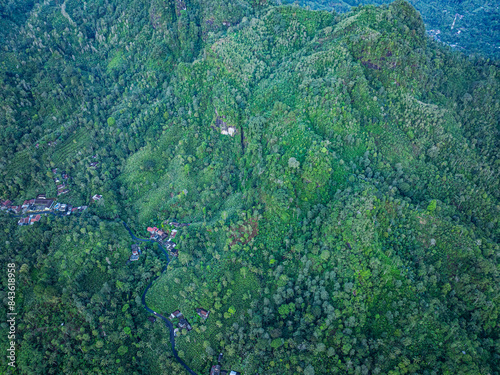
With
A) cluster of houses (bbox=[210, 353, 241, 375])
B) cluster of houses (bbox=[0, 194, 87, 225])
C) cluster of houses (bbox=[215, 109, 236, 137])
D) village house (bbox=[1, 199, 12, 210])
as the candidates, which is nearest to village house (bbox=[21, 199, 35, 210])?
cluster of houses (bbox=[0, 194, 87, 225])

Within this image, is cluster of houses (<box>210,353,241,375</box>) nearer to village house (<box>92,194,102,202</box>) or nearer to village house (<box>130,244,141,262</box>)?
village house (<box>130,244,141,262</box>)

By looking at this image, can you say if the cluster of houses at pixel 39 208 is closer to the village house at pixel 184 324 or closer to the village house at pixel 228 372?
the village house at pixel 184 324

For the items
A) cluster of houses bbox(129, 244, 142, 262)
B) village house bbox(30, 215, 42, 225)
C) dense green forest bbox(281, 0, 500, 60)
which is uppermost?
dense green forest bbox(281, 0, 500, 60)

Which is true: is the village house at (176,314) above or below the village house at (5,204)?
below

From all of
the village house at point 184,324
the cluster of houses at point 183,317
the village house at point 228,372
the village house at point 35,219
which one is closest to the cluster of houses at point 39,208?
the village house at point 35,219

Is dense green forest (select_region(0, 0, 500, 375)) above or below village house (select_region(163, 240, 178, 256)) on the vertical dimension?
above

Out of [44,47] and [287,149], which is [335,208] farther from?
[44,47]

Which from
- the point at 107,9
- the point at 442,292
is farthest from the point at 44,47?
the point at 442,292
